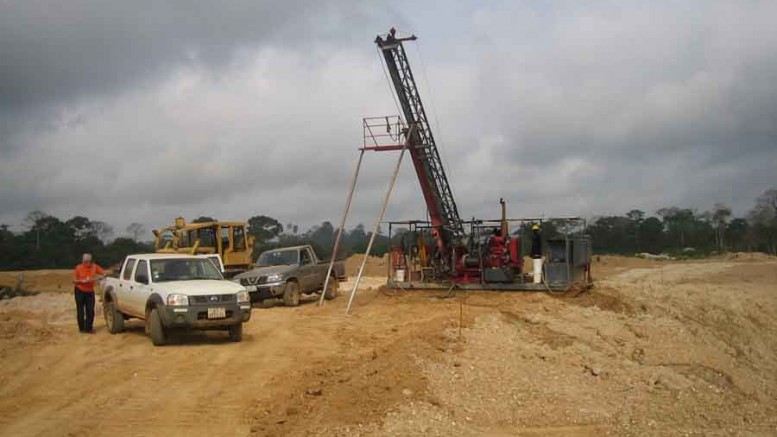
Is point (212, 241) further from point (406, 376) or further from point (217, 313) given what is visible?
point (406, 376)

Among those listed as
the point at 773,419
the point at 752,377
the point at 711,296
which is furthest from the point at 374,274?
the point at 773,419

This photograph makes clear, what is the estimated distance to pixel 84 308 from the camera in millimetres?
15703

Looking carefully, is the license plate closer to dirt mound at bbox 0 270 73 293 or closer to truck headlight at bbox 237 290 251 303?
truck headlight at bbox 237 290 251 303

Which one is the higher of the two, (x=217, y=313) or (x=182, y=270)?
(x=182, y=270)

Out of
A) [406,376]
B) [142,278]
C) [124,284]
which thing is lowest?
[406,376]

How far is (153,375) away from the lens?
434 inches

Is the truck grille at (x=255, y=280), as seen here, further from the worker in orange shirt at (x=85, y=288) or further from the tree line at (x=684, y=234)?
the tree line at (x=684, y=234)

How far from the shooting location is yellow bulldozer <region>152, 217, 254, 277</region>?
74.1 feet

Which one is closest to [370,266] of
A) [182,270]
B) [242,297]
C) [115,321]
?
[115,321]

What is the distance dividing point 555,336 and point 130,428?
862 cm

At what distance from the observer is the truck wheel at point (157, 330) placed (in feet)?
43.0

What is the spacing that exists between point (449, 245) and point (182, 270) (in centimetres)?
893

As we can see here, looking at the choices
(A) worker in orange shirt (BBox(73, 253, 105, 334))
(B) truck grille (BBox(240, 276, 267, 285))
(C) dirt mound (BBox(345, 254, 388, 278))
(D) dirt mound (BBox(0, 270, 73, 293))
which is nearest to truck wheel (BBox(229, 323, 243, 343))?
(A) worker in orange shirt (BBox(73, 253, 105, 334))

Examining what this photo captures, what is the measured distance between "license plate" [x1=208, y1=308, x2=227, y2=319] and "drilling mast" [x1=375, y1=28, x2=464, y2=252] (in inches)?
352
